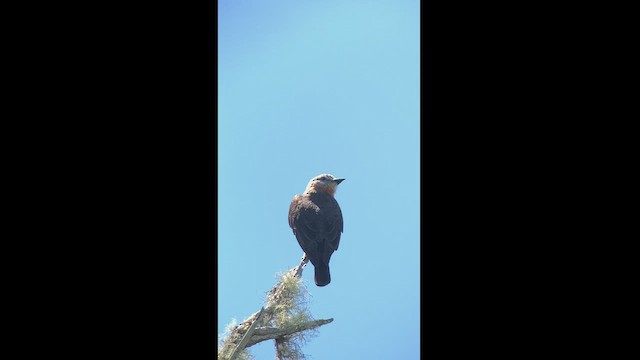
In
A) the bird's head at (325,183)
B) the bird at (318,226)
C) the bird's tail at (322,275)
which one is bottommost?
the bird's tail at (322,275)

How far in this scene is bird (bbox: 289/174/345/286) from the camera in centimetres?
371

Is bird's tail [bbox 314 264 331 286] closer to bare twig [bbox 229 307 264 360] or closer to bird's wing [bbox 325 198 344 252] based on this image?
bird's wing [bbox 325 198 344 252]

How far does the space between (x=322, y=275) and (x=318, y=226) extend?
390 mm

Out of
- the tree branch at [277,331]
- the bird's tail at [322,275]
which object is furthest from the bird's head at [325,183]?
the tree branch at [277,331]

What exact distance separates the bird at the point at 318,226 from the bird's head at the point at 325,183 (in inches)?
2.7

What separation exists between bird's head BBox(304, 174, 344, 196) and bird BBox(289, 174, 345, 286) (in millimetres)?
70

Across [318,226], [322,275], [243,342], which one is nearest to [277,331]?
[243,342]

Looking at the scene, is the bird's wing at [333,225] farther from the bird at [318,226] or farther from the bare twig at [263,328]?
the bare twig at [263,328]

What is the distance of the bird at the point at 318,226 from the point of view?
12.2ft

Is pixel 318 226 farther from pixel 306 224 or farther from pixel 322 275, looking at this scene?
pixel 322 275
